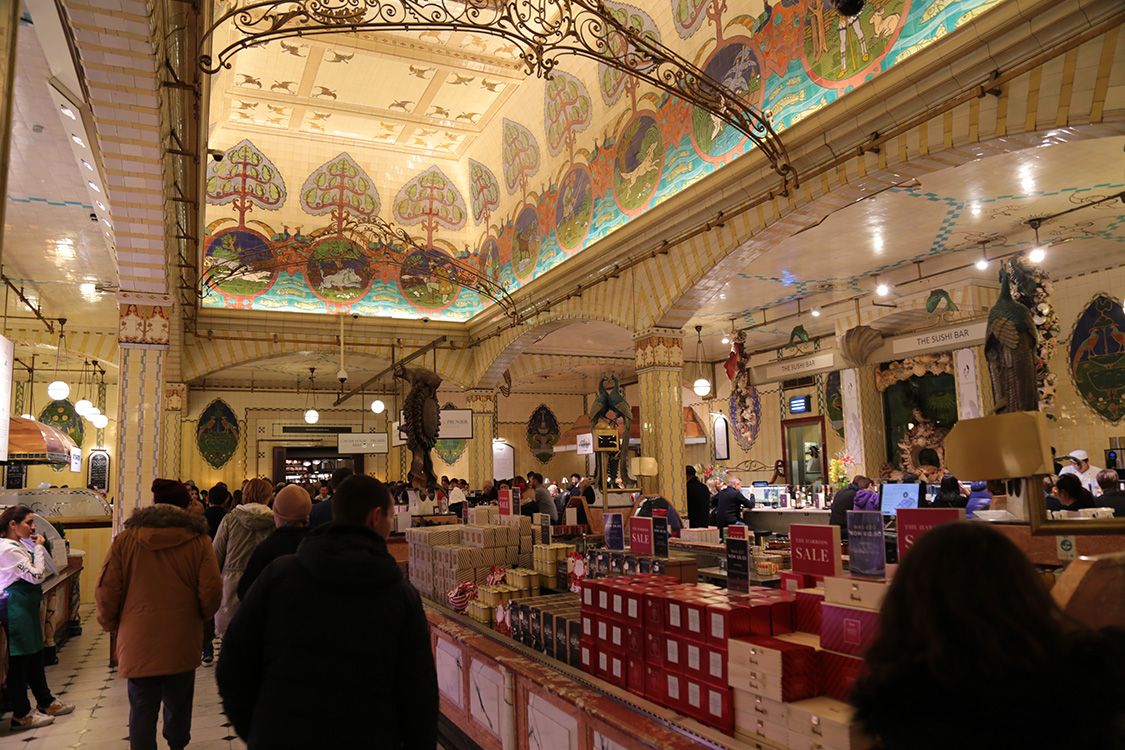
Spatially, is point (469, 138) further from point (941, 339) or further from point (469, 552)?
point (469, 552)

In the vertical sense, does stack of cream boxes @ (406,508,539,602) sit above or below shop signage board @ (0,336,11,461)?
below

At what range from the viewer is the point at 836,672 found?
240cm

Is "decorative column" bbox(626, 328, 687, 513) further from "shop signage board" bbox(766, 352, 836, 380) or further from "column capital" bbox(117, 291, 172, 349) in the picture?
"shop signage board" bbox(766, 352, 836, 380)

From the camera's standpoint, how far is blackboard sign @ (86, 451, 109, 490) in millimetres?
18250

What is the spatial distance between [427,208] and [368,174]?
44.4 inches

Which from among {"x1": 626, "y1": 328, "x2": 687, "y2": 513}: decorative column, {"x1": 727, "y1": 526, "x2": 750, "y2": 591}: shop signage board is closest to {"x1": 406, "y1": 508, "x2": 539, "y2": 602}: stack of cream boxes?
{"x1": 727, "y1": 526, "x2": 750, "y2": 591}: shop signage board

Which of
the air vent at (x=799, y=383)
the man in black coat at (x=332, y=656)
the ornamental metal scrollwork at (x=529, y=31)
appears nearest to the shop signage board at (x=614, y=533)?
the man in black coat at (x=332, y=656)

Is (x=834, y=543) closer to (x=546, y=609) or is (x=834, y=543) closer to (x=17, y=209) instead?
(x=546, y=609)

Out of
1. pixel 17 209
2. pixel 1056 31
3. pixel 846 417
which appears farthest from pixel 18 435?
pixel 846 417

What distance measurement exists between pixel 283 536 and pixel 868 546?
2532 millimetres

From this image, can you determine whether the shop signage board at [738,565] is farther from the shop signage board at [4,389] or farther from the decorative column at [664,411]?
the decorative column at [664,411]

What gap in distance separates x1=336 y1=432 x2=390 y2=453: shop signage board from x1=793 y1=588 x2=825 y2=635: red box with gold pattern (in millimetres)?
12991

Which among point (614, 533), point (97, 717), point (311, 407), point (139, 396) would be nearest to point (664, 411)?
point (614, 533)

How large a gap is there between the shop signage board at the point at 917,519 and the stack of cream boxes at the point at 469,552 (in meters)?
3.01
